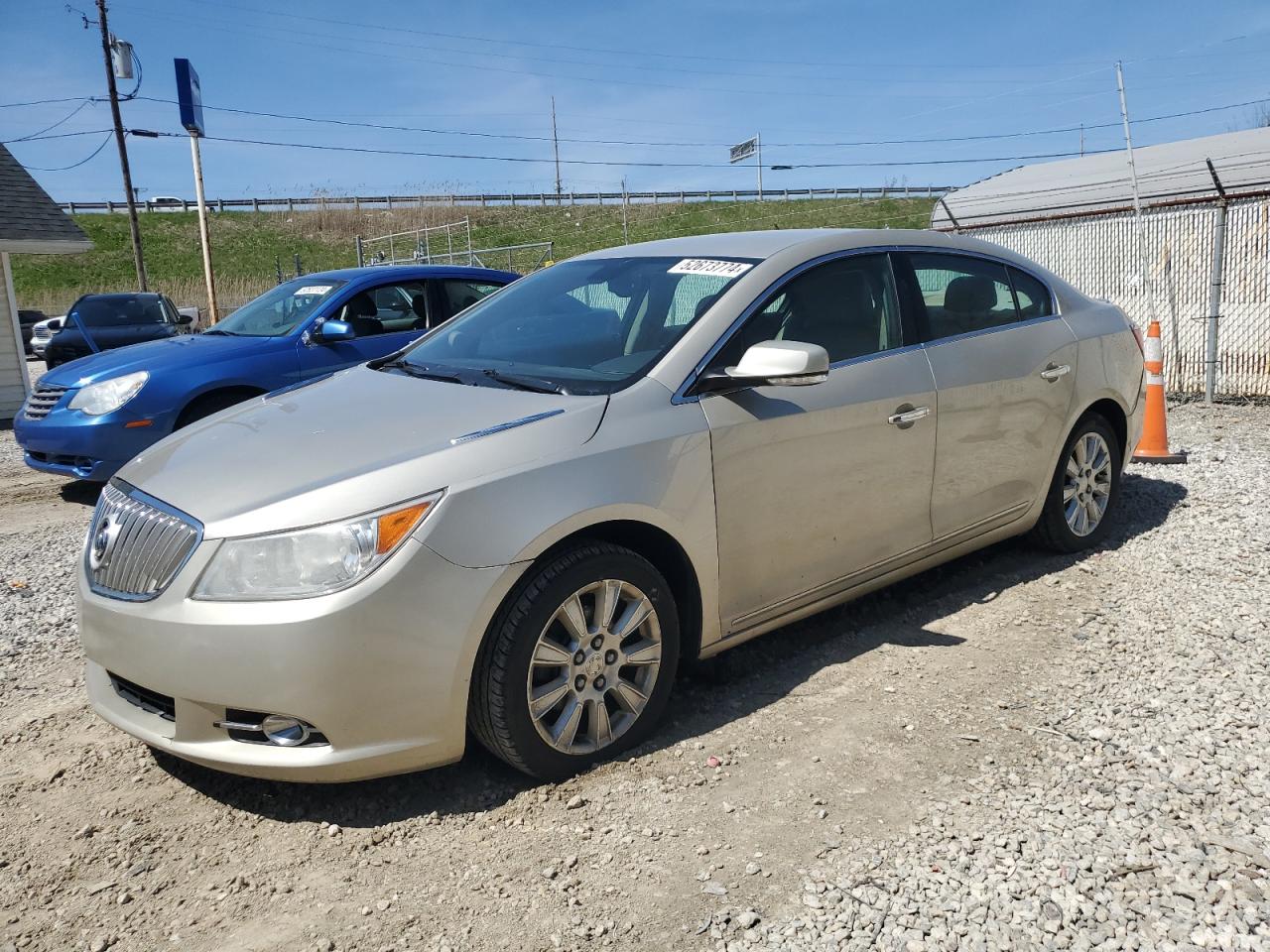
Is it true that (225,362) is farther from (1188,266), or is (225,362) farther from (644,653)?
(1188,266)

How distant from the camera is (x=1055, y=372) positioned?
187 inches

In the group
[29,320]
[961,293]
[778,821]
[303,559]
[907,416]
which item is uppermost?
[29,320]

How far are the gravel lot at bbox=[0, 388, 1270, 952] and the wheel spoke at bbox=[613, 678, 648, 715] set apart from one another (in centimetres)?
18

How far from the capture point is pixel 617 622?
10.4 feet

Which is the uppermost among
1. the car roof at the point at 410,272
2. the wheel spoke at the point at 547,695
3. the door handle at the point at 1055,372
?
the car roof at the point at 410,272

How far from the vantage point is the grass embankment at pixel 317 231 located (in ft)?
157

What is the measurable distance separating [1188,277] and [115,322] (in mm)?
16514

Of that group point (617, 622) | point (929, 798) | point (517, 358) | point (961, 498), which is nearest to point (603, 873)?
point (617, 622)

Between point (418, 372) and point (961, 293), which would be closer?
point (418, 372)

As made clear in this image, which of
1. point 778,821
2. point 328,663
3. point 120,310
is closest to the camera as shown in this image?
point 328,663

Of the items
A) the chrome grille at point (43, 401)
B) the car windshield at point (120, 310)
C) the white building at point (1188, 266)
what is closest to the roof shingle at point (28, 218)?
the car windshield at point (120, 310)

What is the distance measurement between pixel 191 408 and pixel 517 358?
433 cm

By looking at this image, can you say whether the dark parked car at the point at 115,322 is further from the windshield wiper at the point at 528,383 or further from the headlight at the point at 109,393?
the windshield wiper at the point at 528,383

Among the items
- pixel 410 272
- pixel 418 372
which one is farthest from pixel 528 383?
pixel 410 272
